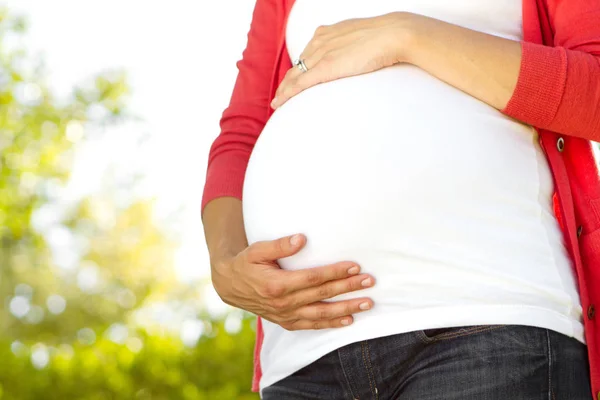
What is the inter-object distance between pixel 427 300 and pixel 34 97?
11.7 meters

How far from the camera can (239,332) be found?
4703mm

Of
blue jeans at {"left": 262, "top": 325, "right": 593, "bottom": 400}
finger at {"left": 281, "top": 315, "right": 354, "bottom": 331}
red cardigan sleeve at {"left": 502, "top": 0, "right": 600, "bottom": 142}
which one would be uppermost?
red cardigan sleeve at {"left": 502, "top": 0, "right": 600, "bottom": 142}

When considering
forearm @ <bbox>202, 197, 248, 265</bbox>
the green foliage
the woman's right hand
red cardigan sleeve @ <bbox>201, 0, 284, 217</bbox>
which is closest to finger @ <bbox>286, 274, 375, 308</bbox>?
the woman's right hand

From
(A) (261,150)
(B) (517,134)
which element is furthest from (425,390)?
(A) (261,150)

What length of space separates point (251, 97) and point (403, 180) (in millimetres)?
764

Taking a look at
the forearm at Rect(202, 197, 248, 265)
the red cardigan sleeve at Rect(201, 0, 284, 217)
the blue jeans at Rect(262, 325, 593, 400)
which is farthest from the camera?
the red cardigan sleeve at Rect(201, 0, 284, 217)

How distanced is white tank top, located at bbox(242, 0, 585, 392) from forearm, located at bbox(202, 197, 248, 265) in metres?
0.17

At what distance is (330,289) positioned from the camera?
1554 millimetres

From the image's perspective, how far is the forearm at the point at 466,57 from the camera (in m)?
1.53

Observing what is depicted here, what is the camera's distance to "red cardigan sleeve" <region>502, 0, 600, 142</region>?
4.91 ft

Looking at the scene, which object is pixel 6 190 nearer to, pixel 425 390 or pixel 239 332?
pixel 239 332

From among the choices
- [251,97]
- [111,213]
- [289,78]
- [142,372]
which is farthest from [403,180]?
[111,213]

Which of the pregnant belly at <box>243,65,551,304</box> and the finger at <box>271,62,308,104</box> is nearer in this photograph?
the pregnant belly at <box>243,65,551,304</box>

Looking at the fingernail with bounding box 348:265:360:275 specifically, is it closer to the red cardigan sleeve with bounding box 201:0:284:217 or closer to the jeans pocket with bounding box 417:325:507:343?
the jeans pocket with bounding box 417:325:507:343
